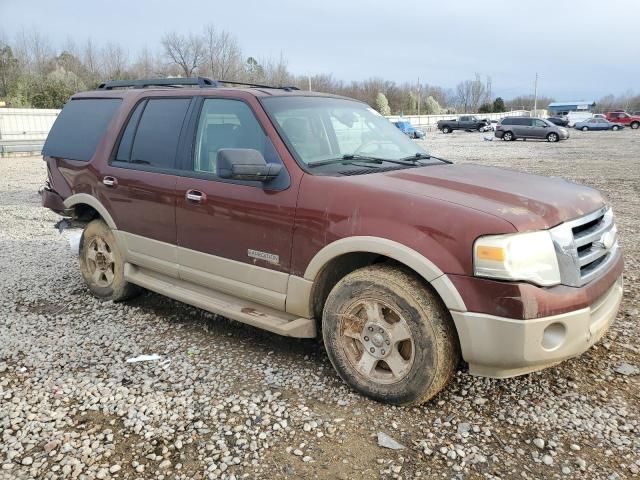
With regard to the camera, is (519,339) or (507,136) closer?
(519,339)

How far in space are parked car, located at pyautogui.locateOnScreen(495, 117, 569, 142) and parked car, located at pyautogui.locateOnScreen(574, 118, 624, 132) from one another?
16.8m

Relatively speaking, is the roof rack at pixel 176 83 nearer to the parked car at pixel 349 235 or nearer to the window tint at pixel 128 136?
the parked car at pixel 349 235

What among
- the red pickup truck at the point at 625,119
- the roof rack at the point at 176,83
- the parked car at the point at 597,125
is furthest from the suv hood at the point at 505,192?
the red pickup truck at the point at 625,119

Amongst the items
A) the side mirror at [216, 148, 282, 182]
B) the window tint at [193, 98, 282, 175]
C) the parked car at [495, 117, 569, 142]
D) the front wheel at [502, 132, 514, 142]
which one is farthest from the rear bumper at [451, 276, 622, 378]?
the front wheel at [502, 132, 514, 142]

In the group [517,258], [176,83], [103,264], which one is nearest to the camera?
[517,258]

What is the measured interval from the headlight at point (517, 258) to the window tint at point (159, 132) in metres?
2.63

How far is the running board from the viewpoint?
3609mm

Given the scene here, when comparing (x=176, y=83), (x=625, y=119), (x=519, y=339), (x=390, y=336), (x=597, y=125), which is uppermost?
(x=625, y=119)

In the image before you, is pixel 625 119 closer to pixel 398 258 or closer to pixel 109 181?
pixel 109 181

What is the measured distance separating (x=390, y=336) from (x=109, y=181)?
9.93 feet

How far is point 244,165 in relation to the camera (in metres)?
3.39

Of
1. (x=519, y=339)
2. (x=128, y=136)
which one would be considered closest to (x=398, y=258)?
(x=519, y=339)

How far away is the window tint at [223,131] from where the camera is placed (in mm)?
3838

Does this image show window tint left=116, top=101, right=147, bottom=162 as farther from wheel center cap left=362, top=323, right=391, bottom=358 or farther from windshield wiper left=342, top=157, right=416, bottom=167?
wheel center cap left=362, top=323, right=391, bottom=358
